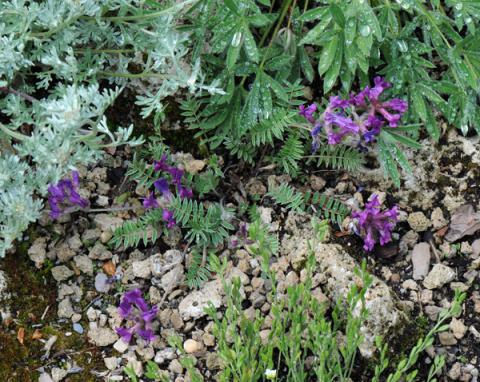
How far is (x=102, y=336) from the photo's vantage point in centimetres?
254

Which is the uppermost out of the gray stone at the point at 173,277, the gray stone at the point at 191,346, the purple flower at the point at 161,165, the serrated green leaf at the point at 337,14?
the serrated green leaf at the point at 337,14

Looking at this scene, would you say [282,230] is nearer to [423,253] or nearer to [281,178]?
[281,178]

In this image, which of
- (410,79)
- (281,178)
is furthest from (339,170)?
(410,79)

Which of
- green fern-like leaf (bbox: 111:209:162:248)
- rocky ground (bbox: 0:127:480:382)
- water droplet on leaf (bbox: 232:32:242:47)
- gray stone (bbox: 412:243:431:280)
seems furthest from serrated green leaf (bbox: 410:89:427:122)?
green fern-like leaf (bbox: 111:209:162:248)

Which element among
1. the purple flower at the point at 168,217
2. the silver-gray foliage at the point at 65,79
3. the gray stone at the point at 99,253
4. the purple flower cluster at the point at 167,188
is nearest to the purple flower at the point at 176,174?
the purple flower cluster at the point at 167,188

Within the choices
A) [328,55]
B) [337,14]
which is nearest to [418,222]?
[328,55]

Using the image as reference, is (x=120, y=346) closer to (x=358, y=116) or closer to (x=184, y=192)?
(x=184, y=192)

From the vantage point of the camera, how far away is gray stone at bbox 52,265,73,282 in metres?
2.64

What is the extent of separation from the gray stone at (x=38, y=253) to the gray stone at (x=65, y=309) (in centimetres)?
16

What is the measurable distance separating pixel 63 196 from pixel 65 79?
0.40m

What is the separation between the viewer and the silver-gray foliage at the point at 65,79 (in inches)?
85.3

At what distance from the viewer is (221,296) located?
2582 millimetres

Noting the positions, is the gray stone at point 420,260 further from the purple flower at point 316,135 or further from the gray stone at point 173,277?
the gray stone at point 173,277

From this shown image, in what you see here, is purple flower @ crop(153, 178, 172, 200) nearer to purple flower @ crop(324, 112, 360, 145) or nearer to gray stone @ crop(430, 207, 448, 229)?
purple flower @ crop(324, 112, 360, 145)
